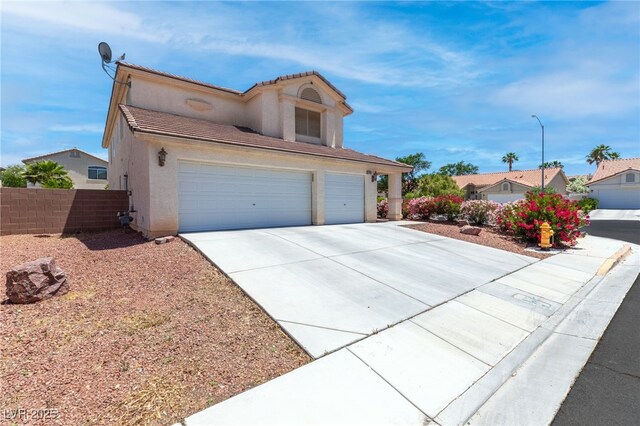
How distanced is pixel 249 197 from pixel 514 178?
146 ft

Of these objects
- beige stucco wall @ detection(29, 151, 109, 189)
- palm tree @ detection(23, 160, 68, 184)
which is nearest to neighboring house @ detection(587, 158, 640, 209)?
palm tree @ detection(23, 160, 68, 184)

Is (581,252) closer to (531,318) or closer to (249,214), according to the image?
(531,318)

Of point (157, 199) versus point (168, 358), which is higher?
point (157, 199)

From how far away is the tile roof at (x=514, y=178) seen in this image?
130 ft

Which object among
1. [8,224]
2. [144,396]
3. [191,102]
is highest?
[191,102]

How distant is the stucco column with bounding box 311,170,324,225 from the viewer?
12.7 metres

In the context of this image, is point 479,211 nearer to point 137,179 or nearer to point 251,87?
point 251,87

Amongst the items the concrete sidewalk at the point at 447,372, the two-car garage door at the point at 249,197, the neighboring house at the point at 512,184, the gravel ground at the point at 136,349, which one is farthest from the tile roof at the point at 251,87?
the neighboring house at the point at 512,184

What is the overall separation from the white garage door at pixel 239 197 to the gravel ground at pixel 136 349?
13.5ft

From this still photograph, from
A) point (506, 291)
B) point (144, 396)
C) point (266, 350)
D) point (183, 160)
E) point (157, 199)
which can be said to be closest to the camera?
point (144, 396)

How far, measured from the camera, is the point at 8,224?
32.8 feet

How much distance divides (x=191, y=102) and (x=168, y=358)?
493 inches

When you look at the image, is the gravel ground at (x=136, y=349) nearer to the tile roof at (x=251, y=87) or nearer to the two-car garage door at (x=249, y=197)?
the two-car garage door at (x=249, y=197)

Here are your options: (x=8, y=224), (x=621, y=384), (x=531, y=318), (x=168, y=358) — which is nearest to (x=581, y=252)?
(x=531, y=318)
